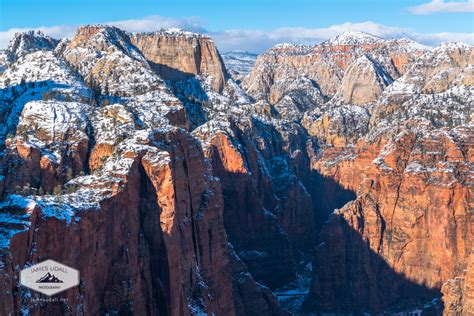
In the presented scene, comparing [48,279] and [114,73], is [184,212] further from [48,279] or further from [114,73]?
[114,73]

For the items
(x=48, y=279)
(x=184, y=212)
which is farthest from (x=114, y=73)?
(x=48, y=279)

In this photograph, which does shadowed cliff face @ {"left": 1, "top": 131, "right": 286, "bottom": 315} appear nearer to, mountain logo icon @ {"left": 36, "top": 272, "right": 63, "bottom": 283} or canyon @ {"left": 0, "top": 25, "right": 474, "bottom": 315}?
canyon @ {"left": 0, "top": 25, "right": 474, "bottom": 315}

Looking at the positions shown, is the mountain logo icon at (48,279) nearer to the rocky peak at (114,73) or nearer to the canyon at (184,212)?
the canyon at (184,212)

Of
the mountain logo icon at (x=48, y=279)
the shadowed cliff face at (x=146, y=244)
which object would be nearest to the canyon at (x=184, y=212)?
the shadowed cliff face at (x=146, y=244)

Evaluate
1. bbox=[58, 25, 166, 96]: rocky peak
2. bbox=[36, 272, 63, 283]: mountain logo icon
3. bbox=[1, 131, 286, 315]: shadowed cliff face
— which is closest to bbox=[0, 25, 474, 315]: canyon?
bbox=[1, 131, 286, 315]: shadowed cliff face

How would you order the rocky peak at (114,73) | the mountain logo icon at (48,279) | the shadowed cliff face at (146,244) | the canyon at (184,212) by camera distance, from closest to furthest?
the mountain logo icon at (48,279)
the shadowed cliff face at (146,244)
the canyon at (184,212)
the rocky peak at (114,73)

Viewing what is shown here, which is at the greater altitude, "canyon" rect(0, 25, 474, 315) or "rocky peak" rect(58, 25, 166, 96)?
"rocky peak" rect(58, 25, 166, 96)

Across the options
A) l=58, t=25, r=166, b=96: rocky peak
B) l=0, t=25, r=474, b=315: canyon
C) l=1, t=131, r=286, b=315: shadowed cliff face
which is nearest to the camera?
l=1, t=131, r=286, b=315: shadowed cliff face

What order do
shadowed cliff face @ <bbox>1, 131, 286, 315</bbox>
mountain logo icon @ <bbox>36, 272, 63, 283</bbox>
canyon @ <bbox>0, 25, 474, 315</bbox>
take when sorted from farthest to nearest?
1. canyon @ <bbox>0, 25, 474, 315</bbox>
2. shadowed cliff face @ <bbox>1, 131, 286, 315</bbox>
3. mountain logo icon @ <bbox>36, 272, 63, 283</bbox>

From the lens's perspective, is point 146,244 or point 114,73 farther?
point 114,73

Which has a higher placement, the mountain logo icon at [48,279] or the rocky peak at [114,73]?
the rocky peak at [114,73]

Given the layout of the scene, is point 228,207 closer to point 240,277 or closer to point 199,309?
point 240,277
